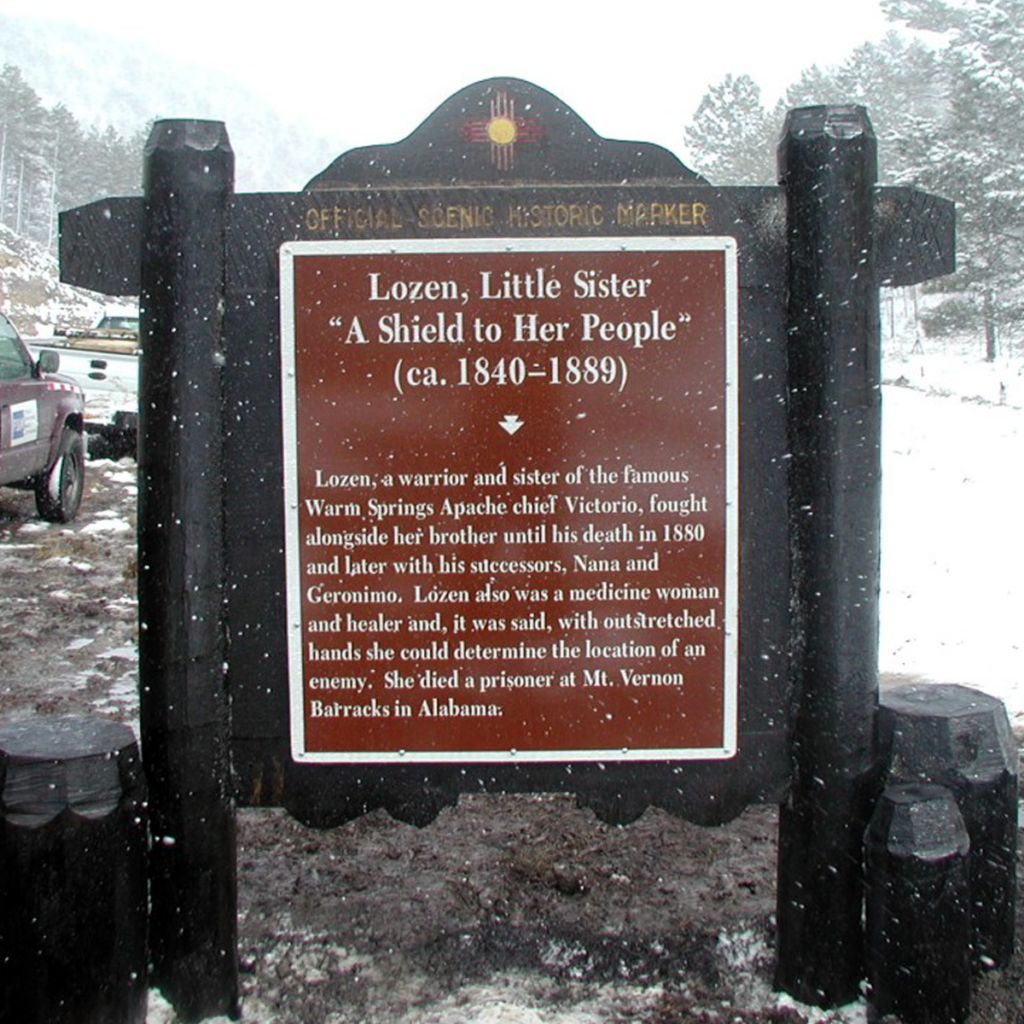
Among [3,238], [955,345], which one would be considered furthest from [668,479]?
[3,238]

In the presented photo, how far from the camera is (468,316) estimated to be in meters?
2.60

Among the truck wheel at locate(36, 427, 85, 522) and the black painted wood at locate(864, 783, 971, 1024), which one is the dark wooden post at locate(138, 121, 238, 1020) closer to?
the black painted wood at locate(864, 783, 971, 1024)

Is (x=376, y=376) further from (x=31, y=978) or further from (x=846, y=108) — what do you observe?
(x=31, y=978)

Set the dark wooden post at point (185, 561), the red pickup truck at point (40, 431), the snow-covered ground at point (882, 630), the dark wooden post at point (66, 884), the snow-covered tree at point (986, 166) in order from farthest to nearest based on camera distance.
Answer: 1. the snow-covered tree at point (986, 166)
2. the red pickup truck at point (40, 431)
3. the snow-covered ground at point (882, 630)
4. the dark wooden post at point (185, 561)
5. the dark wooden post at point (66, 884)

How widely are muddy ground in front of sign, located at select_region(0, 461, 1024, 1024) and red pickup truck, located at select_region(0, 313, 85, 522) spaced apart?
6494mm

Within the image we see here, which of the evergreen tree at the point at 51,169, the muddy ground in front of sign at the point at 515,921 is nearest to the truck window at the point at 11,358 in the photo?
the muddy ground in front of sign at the point at 515,921

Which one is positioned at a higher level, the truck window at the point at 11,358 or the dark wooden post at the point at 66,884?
the truck window at the point at 11,358

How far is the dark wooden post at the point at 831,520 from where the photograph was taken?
257 centimetres

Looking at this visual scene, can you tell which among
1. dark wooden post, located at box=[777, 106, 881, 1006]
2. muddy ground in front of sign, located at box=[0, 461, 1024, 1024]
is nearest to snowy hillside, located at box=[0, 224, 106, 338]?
muddy ground in front of sign, located at box=[0, 461, 1024, 1024]

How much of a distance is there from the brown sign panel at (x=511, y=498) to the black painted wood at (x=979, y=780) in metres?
0.54

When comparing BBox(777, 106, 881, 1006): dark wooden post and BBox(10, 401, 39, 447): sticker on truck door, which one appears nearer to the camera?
BBox(777, 106, 881, 1006): dark wooden post

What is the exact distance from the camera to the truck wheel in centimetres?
1017

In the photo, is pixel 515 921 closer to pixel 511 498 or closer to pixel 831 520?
pixel 511 498

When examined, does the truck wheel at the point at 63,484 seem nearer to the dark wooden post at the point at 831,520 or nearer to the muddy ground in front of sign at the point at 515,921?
the muddy ground in front of sign at the point at 515,921
